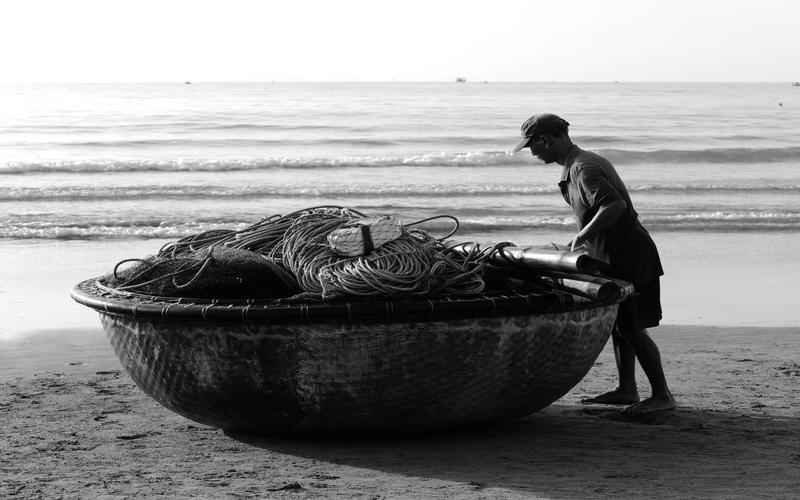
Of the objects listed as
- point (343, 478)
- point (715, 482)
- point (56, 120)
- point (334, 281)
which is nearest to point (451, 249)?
point (334, 281)

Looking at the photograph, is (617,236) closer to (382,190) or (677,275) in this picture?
(677,275)

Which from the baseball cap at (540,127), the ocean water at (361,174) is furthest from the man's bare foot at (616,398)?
the ocean water at (361,174)

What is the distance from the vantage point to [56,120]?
4066 cm

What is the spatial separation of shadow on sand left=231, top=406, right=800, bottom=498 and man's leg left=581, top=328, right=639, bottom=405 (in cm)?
22

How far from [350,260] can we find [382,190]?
15.2m

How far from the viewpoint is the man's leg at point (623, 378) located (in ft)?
18.8

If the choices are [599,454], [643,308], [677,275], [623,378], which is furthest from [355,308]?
[677,275]

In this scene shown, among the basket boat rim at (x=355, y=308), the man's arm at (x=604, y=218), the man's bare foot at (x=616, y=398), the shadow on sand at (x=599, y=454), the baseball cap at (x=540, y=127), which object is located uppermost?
the baseball cap at (x=540, y=127)

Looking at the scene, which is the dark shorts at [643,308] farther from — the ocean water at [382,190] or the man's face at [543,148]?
the ocean water at [382,190]

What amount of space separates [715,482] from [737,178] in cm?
1875

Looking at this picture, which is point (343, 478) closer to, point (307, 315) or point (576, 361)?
point (307, 315)

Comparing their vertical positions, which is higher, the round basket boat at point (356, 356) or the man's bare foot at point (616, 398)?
the round basket boat at point (356, 356)

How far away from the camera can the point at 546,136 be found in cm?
544

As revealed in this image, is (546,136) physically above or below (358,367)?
above
